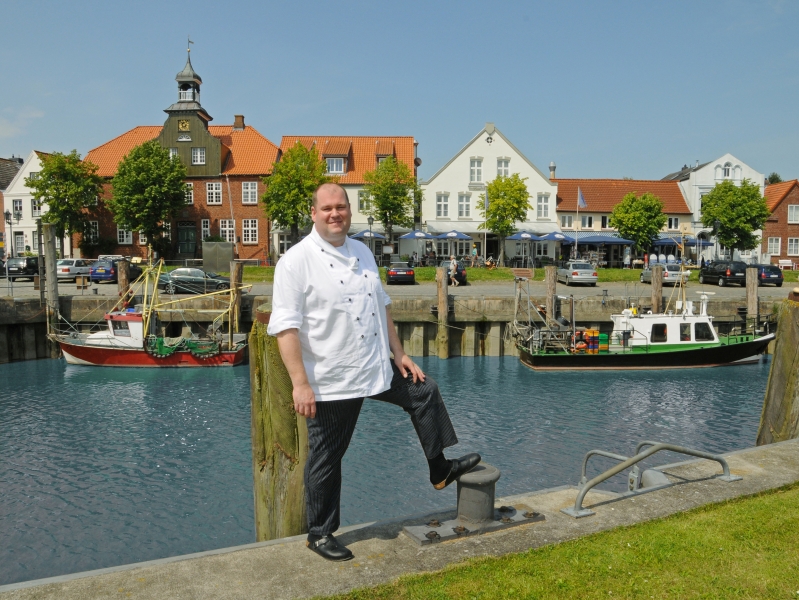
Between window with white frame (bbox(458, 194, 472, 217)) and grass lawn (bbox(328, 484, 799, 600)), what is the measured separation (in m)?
50.6

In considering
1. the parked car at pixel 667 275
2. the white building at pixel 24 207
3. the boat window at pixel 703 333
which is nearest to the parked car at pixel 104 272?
the white building at pixel 24 207

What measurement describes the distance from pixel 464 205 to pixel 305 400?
170 feet

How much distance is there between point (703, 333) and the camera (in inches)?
1032

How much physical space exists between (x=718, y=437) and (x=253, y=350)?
48.2 ft

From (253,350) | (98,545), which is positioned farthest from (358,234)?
(253,350)

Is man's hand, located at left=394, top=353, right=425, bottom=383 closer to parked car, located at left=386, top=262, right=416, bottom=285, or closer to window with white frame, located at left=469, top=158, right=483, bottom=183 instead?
parked car, located at left=386, top=262, right=416, bottom=285

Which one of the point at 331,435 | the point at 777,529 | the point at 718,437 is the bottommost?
the point at 718,437

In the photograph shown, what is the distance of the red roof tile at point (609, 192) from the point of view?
57.7 meters

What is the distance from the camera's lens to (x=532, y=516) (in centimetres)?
513

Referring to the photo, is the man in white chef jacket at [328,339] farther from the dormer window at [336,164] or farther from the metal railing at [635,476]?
the dormer window at [336,164]

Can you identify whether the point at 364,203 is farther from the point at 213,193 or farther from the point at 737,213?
the point at 737,213

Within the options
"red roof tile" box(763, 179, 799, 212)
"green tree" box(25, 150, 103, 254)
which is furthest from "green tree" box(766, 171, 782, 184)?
"green tree" box(25, 150, 103, 254)

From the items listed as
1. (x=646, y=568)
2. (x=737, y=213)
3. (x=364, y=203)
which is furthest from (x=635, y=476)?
(x=737, y=213)

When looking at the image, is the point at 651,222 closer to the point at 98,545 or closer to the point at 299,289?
the point at 98,545
